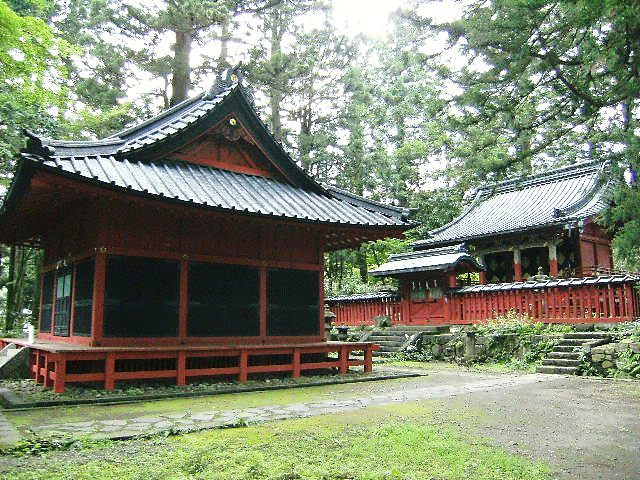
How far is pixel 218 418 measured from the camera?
740cm

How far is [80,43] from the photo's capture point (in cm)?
2453

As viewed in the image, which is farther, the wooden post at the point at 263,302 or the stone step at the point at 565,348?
the stone step at the point at 565,348

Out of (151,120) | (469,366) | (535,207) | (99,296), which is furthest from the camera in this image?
(535,207)

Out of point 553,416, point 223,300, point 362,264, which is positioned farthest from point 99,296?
point 362,264

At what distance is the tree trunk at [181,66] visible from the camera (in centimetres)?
2252

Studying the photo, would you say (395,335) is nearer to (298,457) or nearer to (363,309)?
(363,309)

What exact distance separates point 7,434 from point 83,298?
200 inches

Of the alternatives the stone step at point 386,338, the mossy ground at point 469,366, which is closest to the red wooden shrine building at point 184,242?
the mossy ground at point 469,366

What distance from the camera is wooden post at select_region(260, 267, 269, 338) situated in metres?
12.4

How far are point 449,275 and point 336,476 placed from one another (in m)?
16.3

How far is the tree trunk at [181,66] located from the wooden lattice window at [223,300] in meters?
13.7

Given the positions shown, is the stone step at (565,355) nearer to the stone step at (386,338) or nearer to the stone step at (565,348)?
the stone step at (565,348)

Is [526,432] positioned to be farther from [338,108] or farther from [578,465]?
[338,108]

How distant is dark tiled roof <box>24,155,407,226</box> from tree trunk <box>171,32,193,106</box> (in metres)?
11.5
